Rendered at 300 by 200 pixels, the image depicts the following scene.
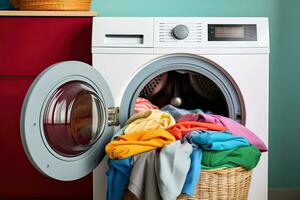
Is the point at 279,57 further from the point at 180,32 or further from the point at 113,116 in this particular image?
the point at 113,116

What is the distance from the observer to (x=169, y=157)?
1228 mm

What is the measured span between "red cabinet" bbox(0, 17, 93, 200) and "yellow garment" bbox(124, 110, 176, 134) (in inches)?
18.3

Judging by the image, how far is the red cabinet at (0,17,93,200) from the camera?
5.87 feet

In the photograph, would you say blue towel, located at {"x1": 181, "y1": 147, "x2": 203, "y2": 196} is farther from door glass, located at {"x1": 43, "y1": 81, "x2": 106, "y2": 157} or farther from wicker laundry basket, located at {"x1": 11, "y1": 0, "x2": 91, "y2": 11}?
wicker laundry basket, located at {"x1": 11, "y1": 0, "x2": 91, "y2": 11}

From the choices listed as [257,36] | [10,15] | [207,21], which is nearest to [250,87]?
[257,36]

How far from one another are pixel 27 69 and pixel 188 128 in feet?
2.63

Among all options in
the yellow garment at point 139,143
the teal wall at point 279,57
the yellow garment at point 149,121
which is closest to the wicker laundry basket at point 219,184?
the yellow garment at point 139,143

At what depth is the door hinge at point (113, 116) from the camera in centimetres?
153

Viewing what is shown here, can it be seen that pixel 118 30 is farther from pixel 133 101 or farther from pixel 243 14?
pixel 243 14

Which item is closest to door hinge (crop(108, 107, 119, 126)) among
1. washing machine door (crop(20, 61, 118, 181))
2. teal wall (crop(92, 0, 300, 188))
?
washing machine door (crop(20, 61, 118, 181))

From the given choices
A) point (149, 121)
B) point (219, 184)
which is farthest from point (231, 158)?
point (149, 121)

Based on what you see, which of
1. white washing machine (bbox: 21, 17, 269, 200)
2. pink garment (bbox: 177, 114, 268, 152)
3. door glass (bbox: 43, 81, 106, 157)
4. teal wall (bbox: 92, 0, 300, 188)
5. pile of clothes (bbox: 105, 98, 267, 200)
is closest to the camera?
pile of clothes (bbox: 105, 98, 267, 200)

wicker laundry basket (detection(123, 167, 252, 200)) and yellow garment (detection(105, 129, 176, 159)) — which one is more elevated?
yellow garment (detection(105, 129, 176, 159))

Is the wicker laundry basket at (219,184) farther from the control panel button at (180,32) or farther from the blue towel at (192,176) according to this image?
the control panel button at (180,32)
